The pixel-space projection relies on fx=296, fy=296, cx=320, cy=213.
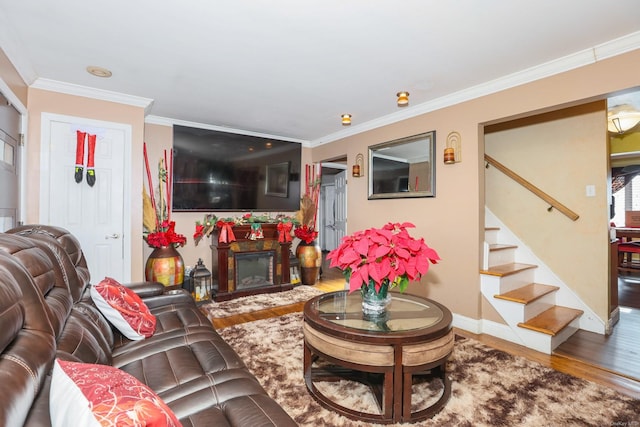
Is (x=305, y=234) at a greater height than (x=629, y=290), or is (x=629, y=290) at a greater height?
(x=305, y=234)

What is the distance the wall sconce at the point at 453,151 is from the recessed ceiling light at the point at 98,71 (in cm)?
344

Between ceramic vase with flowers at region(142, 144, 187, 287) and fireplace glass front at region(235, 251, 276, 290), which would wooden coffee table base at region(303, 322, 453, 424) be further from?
fireplace glass front at region(235, 251, 276, 290)

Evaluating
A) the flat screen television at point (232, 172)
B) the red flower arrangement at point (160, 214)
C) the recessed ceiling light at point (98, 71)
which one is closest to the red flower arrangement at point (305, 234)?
the flat screen television at point (232, 172)

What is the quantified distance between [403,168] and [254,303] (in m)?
2.61

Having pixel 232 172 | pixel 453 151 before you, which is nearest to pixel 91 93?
pixel 232 172

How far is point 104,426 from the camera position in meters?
0.58

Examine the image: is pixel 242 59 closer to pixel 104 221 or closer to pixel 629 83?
pixel 104 221

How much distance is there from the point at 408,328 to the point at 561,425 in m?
0.97

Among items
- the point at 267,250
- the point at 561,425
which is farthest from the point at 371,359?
the point at 267,250

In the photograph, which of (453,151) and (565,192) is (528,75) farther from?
(565,192)

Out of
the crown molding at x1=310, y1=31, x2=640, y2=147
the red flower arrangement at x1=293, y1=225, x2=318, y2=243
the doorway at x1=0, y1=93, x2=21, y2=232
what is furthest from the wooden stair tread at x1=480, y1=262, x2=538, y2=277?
the doorway at x1=0, y1=93, x2=21, y2=232

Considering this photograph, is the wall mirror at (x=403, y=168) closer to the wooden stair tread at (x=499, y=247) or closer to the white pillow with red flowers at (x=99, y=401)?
the wooden stair tread at (x=499, y=247)

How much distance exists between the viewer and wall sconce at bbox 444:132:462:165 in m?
3.20

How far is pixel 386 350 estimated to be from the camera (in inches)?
63.8
